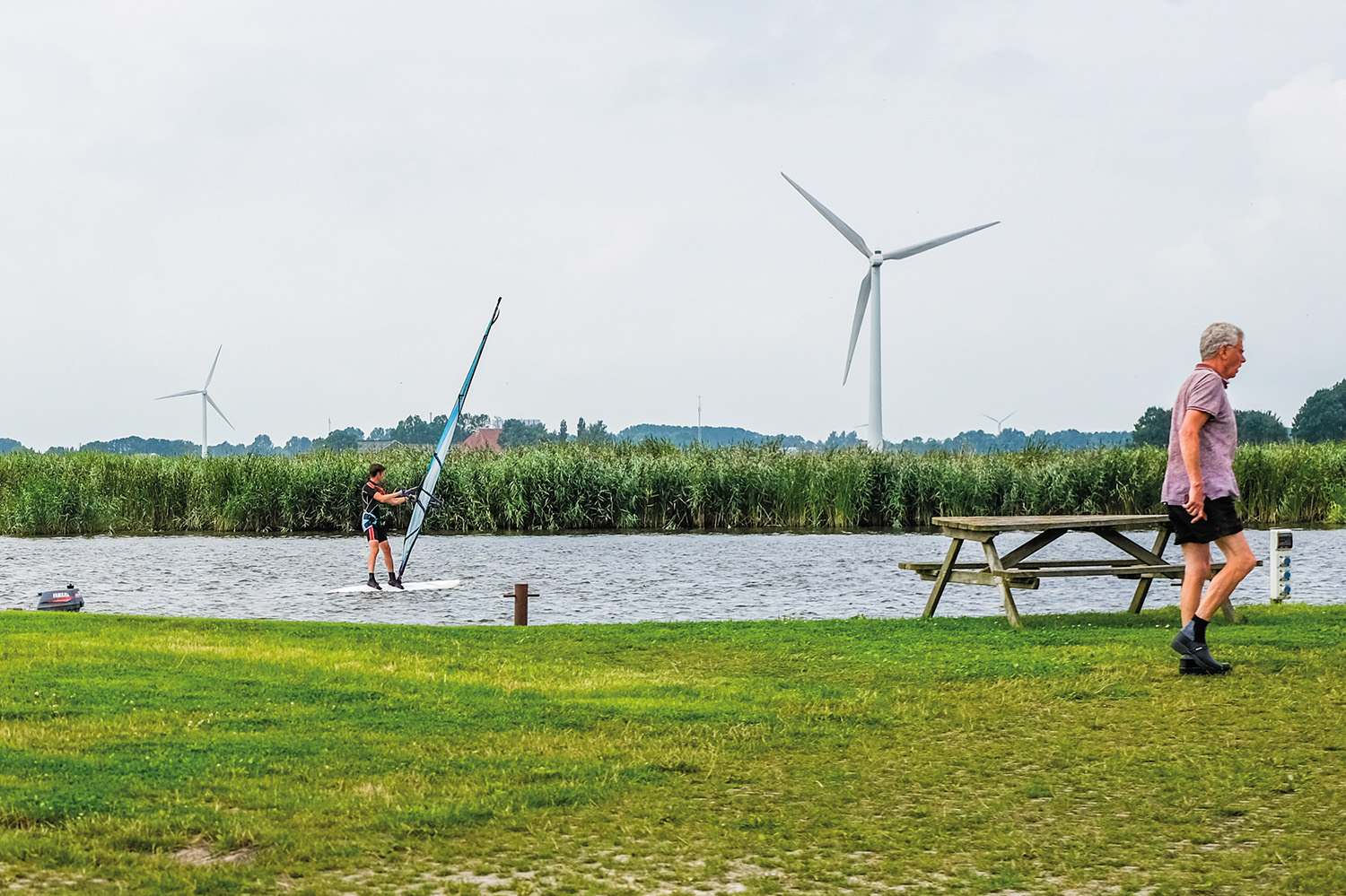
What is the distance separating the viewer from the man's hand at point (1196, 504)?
9.48 m

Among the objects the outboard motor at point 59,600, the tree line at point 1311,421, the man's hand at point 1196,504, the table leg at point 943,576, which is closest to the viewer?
the man's hand at point 1196,504

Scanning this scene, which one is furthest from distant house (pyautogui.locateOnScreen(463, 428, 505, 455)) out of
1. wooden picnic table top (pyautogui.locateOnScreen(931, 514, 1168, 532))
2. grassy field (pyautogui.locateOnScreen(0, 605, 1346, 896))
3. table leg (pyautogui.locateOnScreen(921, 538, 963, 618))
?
grassy field (pyautogui.locateOnScreen(0, 605, 1346, 896))

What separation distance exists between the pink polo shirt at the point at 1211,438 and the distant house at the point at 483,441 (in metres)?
32.7

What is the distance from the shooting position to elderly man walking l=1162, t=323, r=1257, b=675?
9.62m

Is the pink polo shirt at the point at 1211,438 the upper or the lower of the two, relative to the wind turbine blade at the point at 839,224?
lower

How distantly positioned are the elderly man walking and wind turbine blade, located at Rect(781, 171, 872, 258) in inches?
1526

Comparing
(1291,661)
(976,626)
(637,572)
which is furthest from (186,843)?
(637,572)

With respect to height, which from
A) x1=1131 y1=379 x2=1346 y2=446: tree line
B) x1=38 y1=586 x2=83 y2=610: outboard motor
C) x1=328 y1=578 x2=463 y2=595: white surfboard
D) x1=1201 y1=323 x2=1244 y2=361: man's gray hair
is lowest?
x1=328 y1=578 x2=463 y2=595: white surfboard

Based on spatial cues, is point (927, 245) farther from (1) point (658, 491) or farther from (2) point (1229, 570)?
(2) point (1229, 570)

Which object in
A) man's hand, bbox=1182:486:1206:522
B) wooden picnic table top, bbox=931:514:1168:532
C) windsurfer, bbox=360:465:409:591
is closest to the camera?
man's hand, bbox=1182:486:1206:522

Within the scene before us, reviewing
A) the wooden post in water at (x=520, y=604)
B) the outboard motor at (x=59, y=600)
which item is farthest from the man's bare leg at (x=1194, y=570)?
the outboard motor at (x=59, y=600)

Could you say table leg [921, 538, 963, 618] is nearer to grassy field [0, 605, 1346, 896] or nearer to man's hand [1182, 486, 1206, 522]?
grassy field [0, 605, 1346, 896]

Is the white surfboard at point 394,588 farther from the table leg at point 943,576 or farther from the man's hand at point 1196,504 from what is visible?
the man's hand at point 1196,504

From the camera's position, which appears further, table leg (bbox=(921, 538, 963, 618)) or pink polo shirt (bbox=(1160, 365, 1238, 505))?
table leg (bbox=(921, 538, 963, 618))
